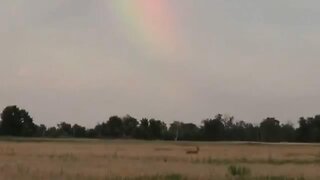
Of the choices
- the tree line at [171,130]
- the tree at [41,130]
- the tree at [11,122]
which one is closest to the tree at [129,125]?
the tree line at [171,130]

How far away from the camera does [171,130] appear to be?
165 meters

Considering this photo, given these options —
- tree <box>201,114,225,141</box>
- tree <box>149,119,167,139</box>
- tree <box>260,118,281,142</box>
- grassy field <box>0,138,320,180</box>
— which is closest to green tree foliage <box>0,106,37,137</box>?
tree <box>149,119,167,139</box>

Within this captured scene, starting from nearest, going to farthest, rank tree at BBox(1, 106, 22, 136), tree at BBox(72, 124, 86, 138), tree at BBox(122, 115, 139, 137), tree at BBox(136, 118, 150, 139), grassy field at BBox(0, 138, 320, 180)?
grassy field at BBox(0, 138, 320, 180), tree at BBox(1, 106, 22, 136), tree at BBox(136, 118, 150, 139), tree at BBox(122, 115, 139, 137), tree at BBox(72, 124, 86, 138)

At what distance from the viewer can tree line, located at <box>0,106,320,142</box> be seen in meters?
146

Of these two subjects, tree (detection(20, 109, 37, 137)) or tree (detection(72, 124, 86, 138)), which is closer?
tree (detection(20, 109, 37, 137))

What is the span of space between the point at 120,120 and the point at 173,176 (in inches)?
5547

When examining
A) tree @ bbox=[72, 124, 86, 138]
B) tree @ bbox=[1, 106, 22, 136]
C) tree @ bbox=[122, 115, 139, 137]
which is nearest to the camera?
tree @ bbox=[1, 106, 22, 136]

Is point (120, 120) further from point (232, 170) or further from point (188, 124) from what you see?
point (232, 170)

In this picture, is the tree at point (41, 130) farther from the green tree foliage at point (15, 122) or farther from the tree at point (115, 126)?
the tree at point (115, 126)

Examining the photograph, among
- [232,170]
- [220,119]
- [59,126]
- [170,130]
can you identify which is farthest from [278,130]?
[232,170]

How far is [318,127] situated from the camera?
145 meters

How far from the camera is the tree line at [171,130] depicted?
14562 centimetres

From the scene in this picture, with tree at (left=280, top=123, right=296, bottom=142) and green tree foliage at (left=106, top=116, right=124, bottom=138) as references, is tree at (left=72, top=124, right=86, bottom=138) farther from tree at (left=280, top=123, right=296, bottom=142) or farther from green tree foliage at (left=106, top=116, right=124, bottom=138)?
tree at (left=280, top=123, right=296, bottom=142)

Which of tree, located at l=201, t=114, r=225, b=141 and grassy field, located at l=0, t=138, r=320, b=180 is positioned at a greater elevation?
tree, located at l=201, t=114, r=225, b=141
